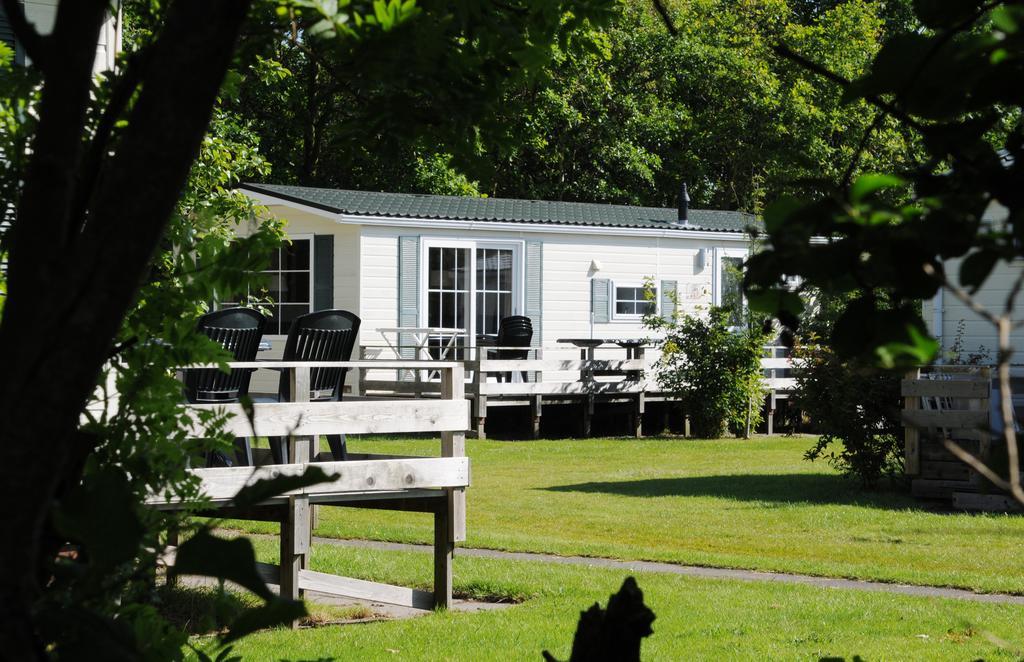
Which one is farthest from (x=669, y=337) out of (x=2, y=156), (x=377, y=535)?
(x=2, y=156)

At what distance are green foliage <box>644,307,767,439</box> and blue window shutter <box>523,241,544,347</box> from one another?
2.52 m

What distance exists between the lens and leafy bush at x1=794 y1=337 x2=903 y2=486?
40.3ft

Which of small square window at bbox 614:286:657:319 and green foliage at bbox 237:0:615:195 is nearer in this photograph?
green foliage at bbox 237:0:615:195

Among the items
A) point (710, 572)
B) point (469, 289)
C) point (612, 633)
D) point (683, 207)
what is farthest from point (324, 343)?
point (683, 207)

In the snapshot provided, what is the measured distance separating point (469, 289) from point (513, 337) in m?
1.37

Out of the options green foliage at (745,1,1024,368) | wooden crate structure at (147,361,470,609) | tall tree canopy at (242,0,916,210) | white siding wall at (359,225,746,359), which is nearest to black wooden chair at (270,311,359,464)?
wooden crate structure at (147,361,470,609)

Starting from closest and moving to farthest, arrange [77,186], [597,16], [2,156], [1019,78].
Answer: [1019,78] < [77,186] < [597,16] < [2,156]

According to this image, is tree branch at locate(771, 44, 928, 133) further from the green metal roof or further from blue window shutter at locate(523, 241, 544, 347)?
blue window shutter at locate(523, 241, 544, 347)

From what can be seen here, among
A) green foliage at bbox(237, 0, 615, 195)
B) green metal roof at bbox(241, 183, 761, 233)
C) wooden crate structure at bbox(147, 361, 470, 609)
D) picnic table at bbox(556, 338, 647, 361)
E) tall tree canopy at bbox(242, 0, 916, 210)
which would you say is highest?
tall tree canopy at bbox(242, 0, 916, 210)

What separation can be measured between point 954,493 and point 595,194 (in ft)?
75.5

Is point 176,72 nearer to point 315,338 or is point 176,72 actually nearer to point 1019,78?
point 1019,78

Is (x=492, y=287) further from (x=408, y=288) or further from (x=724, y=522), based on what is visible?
(x=724, y=522)

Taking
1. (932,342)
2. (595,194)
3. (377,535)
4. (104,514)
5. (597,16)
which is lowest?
(377,535)

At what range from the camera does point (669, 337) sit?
19766 millimetres
